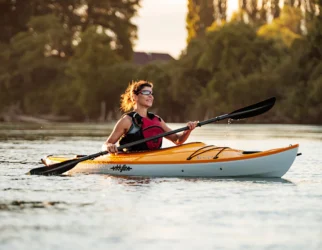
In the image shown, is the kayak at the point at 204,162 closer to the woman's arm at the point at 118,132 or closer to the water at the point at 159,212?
the water at the point at 159,212

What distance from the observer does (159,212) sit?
32.6 feet

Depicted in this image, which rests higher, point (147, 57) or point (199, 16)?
point (199, 16)

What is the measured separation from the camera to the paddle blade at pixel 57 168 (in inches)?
581

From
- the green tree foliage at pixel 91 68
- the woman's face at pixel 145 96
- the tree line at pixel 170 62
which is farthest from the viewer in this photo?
the green tree foliage at pixel 91 68

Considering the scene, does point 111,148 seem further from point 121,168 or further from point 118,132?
point 121,168

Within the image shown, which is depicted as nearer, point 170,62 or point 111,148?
point 111,148

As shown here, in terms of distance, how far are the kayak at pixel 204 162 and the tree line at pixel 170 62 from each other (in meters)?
43.6

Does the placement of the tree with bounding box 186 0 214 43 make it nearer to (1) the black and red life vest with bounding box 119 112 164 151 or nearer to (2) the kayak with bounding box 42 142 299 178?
(1) the black and red life vest with bounding box 119 112 164 151

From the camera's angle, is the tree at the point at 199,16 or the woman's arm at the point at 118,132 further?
the tree at the point at 199,16

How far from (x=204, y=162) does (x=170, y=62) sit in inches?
2303

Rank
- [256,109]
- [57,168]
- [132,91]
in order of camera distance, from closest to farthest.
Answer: [132,91] → [57,168] → [256,109]

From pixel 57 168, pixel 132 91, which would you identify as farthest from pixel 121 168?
pixel 132 91

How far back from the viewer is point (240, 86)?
63.5m

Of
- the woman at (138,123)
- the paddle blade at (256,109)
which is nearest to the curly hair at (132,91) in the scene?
the woman at (138,123)
